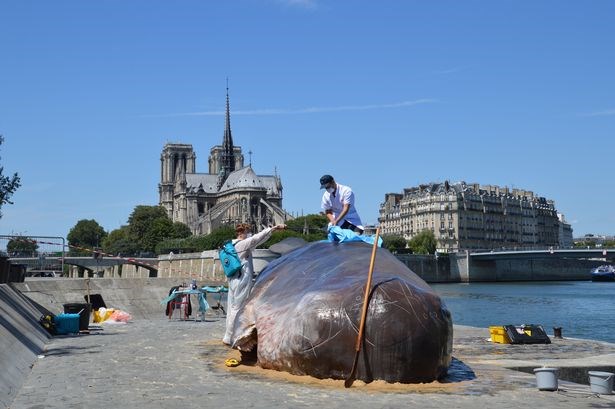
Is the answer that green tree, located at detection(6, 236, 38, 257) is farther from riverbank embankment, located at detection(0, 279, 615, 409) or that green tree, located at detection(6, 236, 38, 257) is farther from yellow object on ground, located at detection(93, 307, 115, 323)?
riverbank embankment, located at detection(0, 279, 615, 409)

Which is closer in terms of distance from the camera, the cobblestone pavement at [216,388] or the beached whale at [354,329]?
the cobblestone pavement at [216,388]

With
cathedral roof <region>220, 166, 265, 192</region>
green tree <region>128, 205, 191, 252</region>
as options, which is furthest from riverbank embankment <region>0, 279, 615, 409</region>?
cathedral roof <region>220, 166, 265, 192</region>

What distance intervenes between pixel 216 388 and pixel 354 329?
6.63 feet

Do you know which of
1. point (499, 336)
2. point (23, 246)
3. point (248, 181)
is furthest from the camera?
point (248, 181)

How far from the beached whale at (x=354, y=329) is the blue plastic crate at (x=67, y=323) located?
7.84m

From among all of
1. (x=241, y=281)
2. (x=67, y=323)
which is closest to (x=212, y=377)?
(x=241, y=281)

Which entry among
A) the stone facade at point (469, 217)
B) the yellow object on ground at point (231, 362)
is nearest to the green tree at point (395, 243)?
the stone facade at point (469, 217)

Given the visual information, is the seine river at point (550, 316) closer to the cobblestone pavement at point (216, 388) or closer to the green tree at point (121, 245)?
the cobblestone pavement at point (216, 388)

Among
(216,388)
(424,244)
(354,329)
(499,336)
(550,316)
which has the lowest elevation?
(216,388)

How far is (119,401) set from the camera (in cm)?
928

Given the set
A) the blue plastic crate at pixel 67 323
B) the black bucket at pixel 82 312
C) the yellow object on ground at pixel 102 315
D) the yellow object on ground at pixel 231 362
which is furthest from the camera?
the yellow object on ground at pixel 102 315

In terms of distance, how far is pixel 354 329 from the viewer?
10297mm

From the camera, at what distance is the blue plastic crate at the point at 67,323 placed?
18.3 m

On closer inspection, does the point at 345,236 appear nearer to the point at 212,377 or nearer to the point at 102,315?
the point at 212,377
